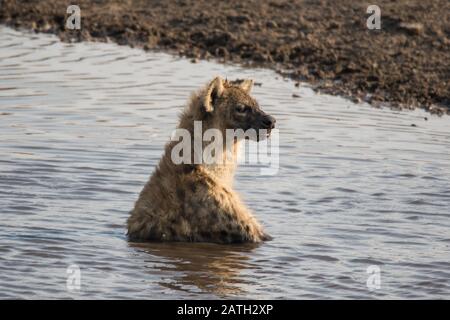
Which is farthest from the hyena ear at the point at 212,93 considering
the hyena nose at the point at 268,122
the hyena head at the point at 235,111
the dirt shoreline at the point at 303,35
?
the dirt shoreline at the point at 303,35

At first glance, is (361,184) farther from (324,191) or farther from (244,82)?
(244,82)

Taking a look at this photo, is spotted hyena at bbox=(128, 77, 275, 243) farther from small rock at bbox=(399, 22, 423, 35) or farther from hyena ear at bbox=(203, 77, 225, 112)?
small rock at bbox=(399, 22, 423, 35)

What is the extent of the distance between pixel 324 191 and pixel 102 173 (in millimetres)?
2071

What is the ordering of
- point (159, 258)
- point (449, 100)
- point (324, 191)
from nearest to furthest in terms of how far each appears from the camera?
1. point (159, 258)
2. point (324, 191)
3. point (449, 100)

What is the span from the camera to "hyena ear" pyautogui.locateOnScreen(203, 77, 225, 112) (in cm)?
861

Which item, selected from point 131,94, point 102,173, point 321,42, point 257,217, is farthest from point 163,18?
point 257,217

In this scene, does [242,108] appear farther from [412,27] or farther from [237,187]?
[412,27]

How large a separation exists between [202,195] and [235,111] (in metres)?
0.75

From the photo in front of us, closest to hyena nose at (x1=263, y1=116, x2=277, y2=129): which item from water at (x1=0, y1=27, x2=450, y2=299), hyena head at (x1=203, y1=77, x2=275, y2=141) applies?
hyena head at (x1=203, y1=77, x2=275, y2=141)

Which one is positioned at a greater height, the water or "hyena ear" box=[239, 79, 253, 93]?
"hyena ear" box=[239, 79, 253, 93]

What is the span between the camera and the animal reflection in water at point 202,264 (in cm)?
788

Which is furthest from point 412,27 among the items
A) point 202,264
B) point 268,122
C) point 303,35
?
point 202,264

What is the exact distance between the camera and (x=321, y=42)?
16.4 m

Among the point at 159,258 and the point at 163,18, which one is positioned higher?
the point at 163,18
